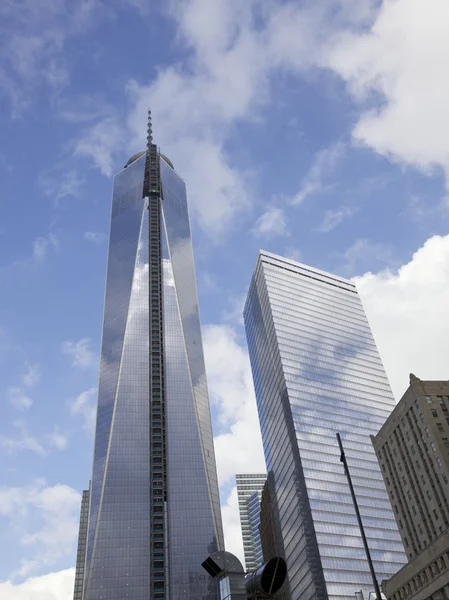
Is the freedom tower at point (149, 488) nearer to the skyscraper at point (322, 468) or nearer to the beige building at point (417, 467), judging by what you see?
the skyscraper at point (322, 468)

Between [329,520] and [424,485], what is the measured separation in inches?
2435

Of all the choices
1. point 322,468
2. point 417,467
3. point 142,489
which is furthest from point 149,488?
point 417,467

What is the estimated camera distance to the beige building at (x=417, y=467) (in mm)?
93625

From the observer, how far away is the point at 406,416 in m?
107

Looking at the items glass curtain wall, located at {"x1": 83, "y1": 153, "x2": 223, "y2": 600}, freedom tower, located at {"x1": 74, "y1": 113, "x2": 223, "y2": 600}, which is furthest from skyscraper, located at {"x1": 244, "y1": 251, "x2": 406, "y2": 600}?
freedom tower, located at {"x1": 74, "y1": 113, "x2": 223, "y2": 600}

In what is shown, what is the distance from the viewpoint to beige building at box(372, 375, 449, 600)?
93.6 m

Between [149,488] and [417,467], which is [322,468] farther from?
[417,467]

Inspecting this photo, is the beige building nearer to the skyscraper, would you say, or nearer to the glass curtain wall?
the skyscraper

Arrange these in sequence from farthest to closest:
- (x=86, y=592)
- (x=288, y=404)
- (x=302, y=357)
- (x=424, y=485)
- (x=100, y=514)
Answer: (x=302, y=357)
(x=288, y=404)
(x=100, y=514)
(x=86, y=592)
(x=424, y=485)

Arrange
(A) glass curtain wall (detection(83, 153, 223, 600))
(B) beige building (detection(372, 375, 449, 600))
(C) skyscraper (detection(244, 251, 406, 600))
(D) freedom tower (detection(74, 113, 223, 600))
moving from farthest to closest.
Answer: (D) freedom tower (detection(74, 113, 223, 600)), (A) glass curtain wall (detection(83, 153, 223, 600)), (C) skyscraper (detection(244, 251, 406, 600)), (B) beige building (detection(372, 375, 449, 600))

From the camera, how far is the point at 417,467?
102562 mm

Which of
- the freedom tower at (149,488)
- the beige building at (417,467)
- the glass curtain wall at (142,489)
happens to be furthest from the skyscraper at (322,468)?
the beige building at (417,467)

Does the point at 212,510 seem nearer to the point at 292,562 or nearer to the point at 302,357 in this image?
the point at 292,562

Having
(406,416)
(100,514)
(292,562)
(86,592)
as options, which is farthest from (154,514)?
(406,416)
